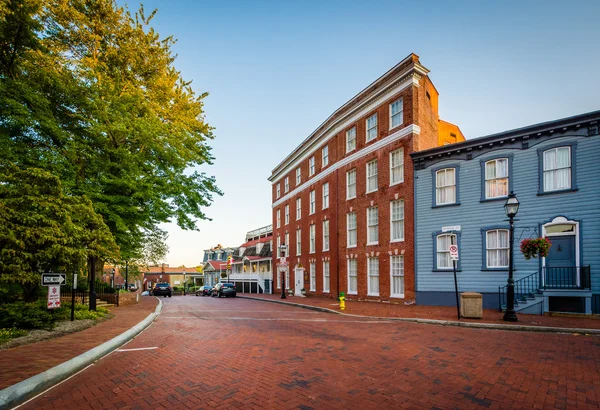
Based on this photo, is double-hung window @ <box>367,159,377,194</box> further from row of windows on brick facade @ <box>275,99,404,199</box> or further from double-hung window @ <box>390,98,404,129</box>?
double-hung window @ <box>390,98,404,129</box>

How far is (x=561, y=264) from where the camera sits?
601 inches

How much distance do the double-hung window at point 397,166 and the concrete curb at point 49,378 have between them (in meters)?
17.3

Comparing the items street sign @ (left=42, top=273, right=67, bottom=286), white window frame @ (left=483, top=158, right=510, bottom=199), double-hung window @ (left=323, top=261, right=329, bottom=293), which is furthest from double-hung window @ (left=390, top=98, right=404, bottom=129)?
street sign @ (left=42, top=273, right=67, bottom=286)

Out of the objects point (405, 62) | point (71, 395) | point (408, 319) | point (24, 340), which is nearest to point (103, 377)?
point (71, 395)

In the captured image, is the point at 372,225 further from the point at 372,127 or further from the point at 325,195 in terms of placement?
the point at 325,195

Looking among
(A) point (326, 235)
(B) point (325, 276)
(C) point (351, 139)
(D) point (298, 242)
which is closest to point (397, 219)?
(C) point (351, 139)

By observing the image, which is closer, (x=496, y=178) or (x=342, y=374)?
(x=342, y=374)

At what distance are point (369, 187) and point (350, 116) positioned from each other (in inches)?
227

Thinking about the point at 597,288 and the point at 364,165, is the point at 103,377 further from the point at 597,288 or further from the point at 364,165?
the point at 364,165

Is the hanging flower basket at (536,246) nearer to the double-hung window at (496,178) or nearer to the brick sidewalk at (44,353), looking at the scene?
the double-hung window at (496,178)

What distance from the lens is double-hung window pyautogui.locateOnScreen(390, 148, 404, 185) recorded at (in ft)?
70.4

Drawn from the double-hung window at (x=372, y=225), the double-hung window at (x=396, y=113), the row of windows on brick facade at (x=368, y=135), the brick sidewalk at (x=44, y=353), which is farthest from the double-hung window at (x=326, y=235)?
the brick sidewalk at (x=44, y=353)

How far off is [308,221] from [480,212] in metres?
16.5

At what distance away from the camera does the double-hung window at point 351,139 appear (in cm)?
2590
